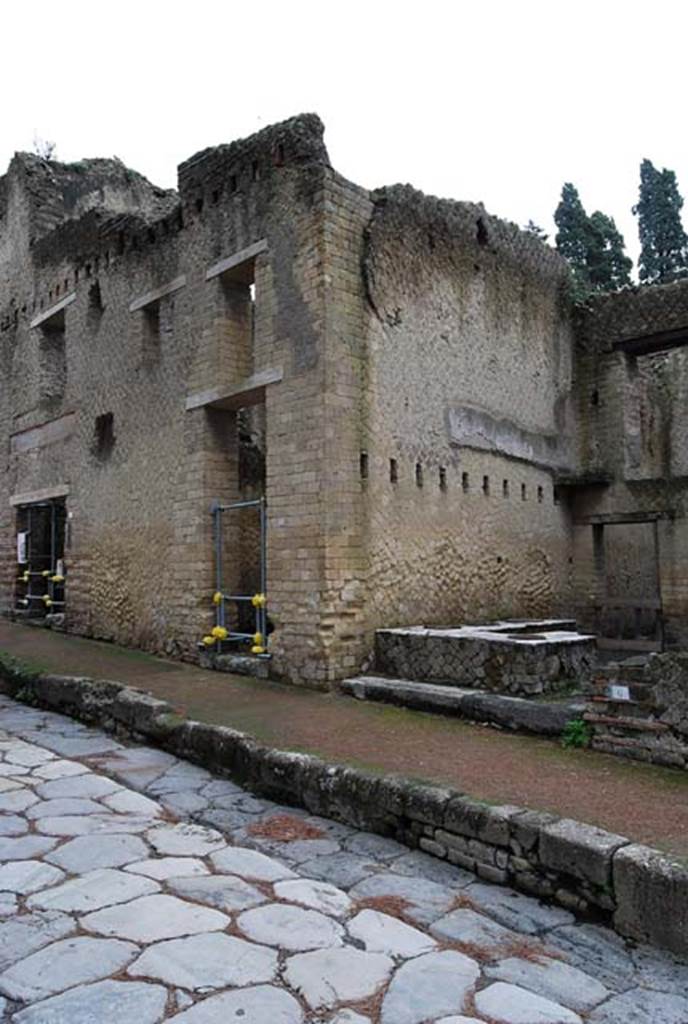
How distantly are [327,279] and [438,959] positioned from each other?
21.0 ft

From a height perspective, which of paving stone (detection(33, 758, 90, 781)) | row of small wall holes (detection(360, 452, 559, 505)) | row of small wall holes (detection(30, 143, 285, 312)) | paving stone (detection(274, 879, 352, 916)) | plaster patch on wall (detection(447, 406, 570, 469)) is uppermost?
row of small wall holes (detection(30, 143, 285, 312))

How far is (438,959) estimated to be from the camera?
300cm

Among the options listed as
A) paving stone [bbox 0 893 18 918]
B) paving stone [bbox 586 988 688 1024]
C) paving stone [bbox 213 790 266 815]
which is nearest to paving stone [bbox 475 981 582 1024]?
paving stone [bbox 586 988 688 1024]

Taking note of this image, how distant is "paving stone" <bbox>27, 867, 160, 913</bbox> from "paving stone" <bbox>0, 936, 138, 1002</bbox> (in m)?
0.33

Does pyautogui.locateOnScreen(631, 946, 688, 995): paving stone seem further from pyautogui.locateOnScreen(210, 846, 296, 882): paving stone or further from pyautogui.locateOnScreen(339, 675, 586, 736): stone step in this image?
pyautogui.locateOnScreen(339, 675, 586, 736): stone step

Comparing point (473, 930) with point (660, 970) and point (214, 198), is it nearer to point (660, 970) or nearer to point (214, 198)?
point (660, 970)

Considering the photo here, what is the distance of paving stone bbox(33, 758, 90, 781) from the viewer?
534cm

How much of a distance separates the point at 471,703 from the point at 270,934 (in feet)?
11.7

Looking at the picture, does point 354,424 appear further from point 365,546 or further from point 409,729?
point 409,729

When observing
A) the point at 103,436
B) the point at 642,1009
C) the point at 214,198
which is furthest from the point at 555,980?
the point at 103,436

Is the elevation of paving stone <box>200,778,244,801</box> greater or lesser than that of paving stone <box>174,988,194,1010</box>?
lesser

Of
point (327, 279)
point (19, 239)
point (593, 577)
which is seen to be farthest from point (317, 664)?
point (19, 239)

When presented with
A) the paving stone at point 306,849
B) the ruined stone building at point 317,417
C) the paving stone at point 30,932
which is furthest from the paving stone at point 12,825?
the ruined stone building at point 317,417

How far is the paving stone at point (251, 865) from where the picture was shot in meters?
3.79
